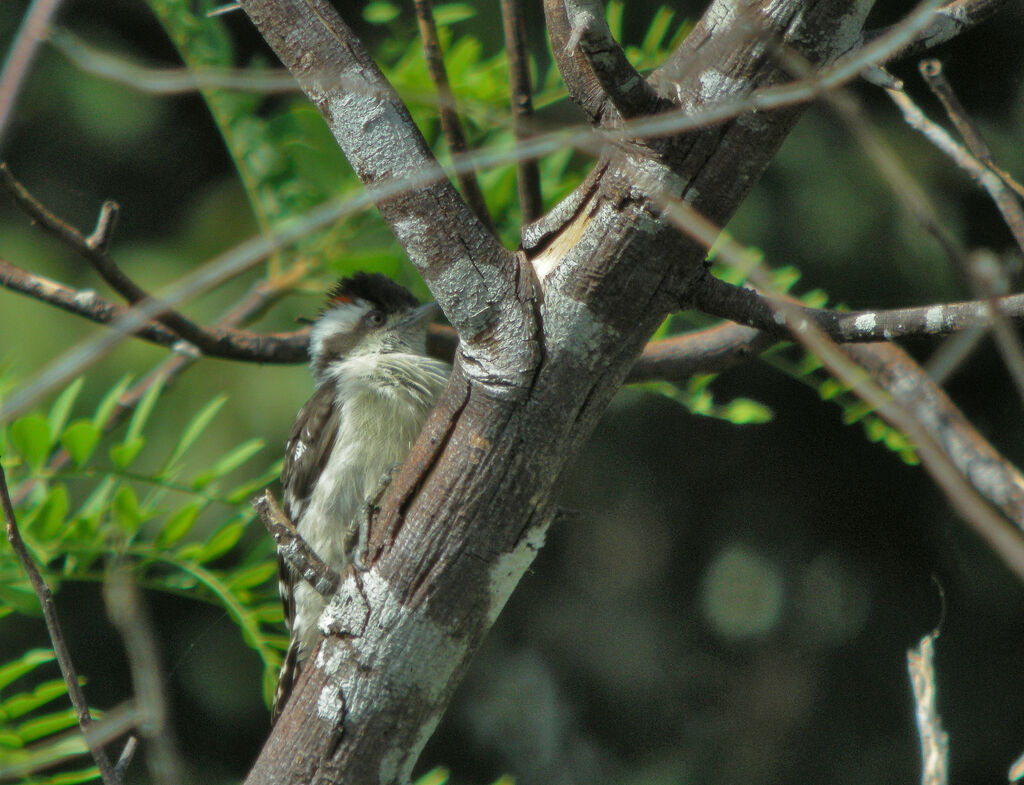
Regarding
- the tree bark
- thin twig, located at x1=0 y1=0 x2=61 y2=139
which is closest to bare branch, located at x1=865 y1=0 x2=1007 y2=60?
the tree bark

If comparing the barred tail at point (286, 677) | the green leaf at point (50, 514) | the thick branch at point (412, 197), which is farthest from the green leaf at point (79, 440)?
the thick branch at point (412, 197)

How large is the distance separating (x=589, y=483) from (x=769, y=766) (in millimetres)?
1669

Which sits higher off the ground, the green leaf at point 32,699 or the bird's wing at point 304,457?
the bird's wing at point 304,457

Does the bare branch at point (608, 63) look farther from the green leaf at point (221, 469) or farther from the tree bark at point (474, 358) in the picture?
the green leaf at point (221, 469)

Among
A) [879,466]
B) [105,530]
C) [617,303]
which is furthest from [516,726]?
[617,303]

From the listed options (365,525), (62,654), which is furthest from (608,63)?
(62,654)

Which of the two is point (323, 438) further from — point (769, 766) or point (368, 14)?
point (769, 766)

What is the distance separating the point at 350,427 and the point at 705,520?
258 centimetres

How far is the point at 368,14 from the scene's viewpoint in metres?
3.41

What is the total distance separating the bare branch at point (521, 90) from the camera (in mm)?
2867

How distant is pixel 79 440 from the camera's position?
9.39 feet

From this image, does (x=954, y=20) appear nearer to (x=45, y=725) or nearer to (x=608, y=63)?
(x=608, y=63)

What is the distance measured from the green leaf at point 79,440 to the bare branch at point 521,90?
1381 mm

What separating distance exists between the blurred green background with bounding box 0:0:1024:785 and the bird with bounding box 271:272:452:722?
1.08m
